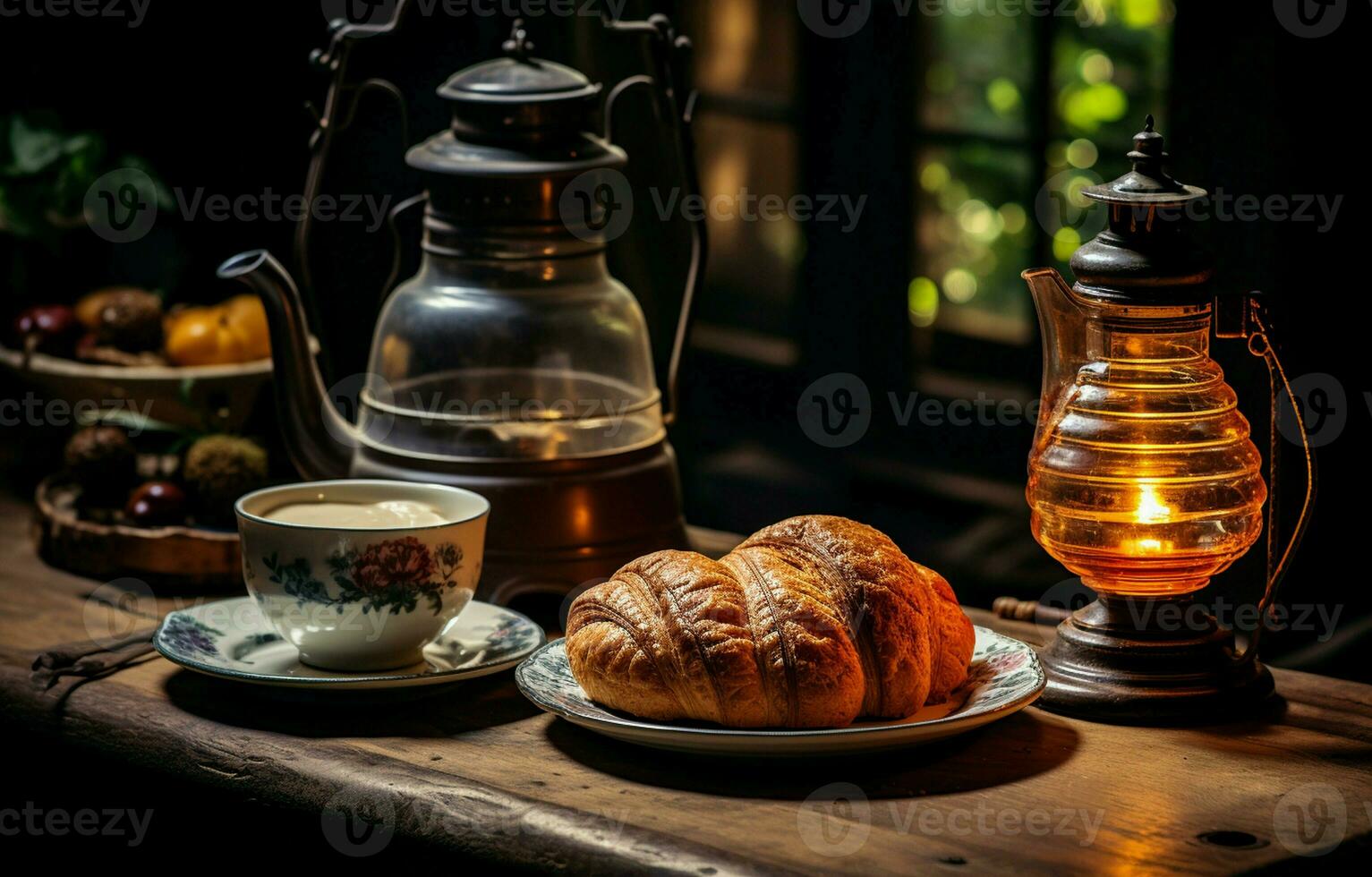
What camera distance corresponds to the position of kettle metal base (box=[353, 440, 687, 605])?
1229 mm

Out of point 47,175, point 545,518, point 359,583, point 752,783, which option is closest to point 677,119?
point 545,518

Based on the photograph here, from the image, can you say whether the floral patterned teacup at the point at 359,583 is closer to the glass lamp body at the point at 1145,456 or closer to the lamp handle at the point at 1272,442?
the glass lamp body at the point at 1145,456

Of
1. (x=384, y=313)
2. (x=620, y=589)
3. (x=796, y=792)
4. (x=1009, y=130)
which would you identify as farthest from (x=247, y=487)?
(x=1009, y=130)

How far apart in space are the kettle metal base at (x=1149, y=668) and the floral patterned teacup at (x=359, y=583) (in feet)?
1.29

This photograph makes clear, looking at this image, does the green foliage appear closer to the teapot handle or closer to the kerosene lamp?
the teapot handle

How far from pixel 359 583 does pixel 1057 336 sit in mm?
471

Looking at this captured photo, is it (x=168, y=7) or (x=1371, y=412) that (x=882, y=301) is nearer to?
(x=1371, y=412)

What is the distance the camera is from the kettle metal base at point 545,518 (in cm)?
123

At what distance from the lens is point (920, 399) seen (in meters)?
1.94

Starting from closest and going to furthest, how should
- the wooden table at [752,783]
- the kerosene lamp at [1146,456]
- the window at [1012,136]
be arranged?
the wooden table at [752,783] → the kerosene lamp at [1146,456] → the window at [1012,136]

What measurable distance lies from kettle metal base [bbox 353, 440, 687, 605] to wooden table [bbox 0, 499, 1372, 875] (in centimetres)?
15

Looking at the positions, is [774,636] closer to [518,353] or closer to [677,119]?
[518,353]

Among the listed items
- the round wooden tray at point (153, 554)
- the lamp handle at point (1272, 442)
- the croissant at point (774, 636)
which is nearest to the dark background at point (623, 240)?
the round wooden tray at point (153, 554)

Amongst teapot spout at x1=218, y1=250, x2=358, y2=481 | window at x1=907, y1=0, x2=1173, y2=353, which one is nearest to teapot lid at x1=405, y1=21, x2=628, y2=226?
teapot spout at x1=218, y1=250, x2=358, y2=481
